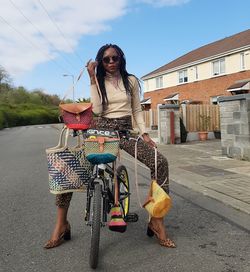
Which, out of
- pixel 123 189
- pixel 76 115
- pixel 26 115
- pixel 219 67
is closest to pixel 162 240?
pixel 123 189

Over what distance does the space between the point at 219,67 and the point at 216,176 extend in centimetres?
2682

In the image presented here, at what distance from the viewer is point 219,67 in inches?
1344

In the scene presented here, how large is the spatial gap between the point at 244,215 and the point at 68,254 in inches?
99.9

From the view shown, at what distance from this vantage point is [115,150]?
397 centimetres

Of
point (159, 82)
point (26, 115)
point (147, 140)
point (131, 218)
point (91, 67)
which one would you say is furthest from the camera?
point (26, 115)

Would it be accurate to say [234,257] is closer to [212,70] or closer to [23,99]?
[212,70]

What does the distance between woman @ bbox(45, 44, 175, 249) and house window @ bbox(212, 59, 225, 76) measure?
30.4 m

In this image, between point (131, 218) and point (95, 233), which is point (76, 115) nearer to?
point (95, 233)

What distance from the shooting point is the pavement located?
6555mm

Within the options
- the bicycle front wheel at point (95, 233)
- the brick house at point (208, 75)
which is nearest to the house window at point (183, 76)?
the brick house at point (208, 75)

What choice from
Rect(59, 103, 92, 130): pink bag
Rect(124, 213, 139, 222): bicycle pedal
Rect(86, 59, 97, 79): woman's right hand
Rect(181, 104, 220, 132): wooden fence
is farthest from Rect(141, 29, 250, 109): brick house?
Rect(59, 103, 92, 130): pink bag

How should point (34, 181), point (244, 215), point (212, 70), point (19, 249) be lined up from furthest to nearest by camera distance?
point (212, 70)
point (34, 181)
point (244, 215)
point (19, 249)

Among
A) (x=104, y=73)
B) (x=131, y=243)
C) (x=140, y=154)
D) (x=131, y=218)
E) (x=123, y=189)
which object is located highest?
(x=104, y=73)

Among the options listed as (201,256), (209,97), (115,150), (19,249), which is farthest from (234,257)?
(209,97)
